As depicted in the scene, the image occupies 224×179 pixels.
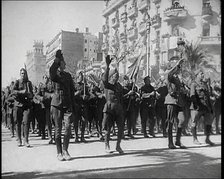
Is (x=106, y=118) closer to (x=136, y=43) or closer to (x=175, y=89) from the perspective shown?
(x=175, y=89)

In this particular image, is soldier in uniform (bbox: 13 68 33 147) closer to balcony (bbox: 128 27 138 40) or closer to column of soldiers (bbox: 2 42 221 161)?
column of soldiers (bbox: 2 42 221 161)

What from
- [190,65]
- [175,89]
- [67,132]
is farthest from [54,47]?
[190,65]

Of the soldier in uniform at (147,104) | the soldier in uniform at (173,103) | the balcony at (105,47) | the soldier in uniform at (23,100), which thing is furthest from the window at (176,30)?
the soldier in uniform at (23,100)

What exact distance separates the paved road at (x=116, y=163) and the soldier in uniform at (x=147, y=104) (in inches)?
84.1

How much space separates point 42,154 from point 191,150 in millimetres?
3157

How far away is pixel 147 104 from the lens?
9234mm

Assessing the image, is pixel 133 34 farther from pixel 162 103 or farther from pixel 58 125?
pixel 58 125

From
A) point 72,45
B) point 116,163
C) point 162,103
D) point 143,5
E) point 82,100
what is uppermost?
point 143,5

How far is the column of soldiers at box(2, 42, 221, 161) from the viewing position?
5.52 metres

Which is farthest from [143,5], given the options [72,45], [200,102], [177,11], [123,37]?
[200,102]

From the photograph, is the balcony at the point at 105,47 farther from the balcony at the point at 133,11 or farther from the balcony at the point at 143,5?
the balcony at the point at 143,5

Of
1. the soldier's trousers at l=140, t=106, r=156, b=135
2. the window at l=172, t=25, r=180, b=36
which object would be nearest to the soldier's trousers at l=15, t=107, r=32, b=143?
the soldier's trousers at l=140, t=106, r=156, b=135

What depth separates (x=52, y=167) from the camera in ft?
15.7

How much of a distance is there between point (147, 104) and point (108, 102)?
332 cm
